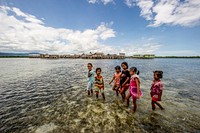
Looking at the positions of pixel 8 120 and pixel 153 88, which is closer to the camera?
pixel 8 120

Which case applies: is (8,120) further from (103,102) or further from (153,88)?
(153,88)

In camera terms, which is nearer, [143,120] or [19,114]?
[143,120]

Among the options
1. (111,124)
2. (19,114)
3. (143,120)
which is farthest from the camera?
(19,114)

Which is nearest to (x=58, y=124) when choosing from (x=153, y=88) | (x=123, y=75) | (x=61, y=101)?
(x=61, y=101)

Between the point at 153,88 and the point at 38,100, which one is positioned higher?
the point at 153,88

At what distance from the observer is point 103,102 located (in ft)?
27.5

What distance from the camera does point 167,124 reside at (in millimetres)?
5711

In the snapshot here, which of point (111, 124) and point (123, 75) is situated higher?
point (123, 75)

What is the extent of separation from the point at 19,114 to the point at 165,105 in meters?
8.51

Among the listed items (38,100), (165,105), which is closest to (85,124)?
(38,100)

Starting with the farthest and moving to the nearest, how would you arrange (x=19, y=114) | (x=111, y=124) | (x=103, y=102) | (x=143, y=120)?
(x=103, y=102) < (x=19, y=114) < (x=143, y=120) < (x=111, y=124)

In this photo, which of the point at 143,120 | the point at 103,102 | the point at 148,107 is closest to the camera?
the point at 143,120

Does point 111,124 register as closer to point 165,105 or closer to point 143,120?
point 143,120

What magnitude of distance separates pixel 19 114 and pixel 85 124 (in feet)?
12.2
